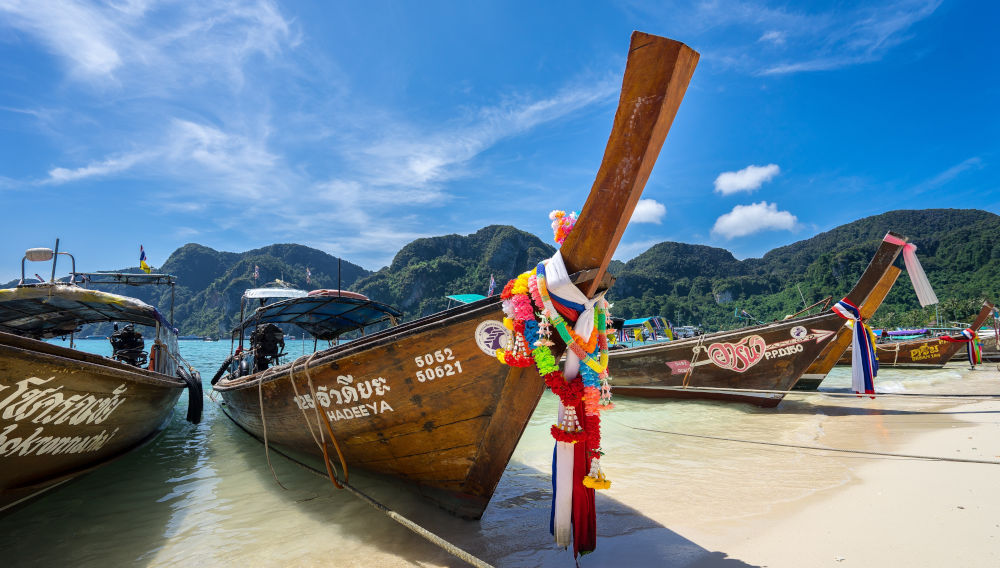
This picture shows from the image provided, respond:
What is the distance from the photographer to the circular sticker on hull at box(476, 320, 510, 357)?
2.93 m

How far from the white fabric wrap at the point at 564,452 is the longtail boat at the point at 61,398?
3319 millimetres

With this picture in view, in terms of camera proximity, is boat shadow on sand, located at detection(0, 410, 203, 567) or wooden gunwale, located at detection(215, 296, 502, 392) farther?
boat shadow on sand, located at detection(0, 410, 203, 567)

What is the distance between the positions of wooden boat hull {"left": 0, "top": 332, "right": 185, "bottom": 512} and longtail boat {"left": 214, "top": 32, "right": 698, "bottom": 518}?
1480mm

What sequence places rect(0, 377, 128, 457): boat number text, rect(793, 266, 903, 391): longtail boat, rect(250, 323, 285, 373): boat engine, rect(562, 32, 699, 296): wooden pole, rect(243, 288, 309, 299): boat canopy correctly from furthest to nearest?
rect(793, 266, 903, 391): longtail boat
rect(250, 323, 285, 373): boat engine
rect(243, 288, 309, 299): boat canopy
rect(0, 377, 128, 457): boat number text
rect(562, 32, 699, 296): wooden pole

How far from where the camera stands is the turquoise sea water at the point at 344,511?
10.2 ft

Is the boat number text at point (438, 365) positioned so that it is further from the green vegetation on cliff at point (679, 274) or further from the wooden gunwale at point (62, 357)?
the green vegetation on cliff at point (679, 274)

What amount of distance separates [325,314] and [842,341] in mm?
10193

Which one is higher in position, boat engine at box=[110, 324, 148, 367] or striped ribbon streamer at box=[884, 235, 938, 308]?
striped ribbon streamer at box=[884, 235, 938, 308]

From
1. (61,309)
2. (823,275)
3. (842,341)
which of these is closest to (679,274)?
(823,275)

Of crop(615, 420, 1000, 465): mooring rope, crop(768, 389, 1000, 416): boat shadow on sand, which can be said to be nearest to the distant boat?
crop(768, 389, 1000, 416): boat shadow on sand

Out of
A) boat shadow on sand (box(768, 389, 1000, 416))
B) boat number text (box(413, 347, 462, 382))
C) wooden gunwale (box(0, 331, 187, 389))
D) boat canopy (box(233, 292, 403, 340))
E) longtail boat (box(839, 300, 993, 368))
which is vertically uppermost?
boat canopy (box(233, 292, 403, 340))

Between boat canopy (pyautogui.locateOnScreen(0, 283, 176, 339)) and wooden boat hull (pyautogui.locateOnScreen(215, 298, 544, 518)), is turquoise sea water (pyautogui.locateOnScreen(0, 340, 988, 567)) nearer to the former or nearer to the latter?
wooden boat hull (pyautogui.locateOnScreen(215, 298, 544, 518))

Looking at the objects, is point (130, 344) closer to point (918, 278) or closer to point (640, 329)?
point (918, 278)

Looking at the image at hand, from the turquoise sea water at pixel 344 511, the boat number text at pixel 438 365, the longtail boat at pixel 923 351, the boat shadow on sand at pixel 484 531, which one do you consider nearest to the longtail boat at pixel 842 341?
the turquoise sea water at pixel 344 511
